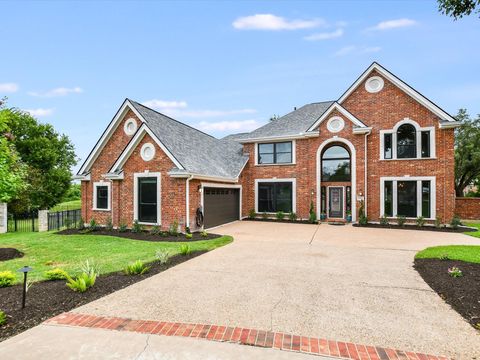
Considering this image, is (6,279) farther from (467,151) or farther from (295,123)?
(467,151)

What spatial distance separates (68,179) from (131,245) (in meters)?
26.1

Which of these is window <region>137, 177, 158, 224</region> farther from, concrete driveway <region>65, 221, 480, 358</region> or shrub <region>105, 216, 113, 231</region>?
concrete driveway <region>65, 221, 480, 358</region>

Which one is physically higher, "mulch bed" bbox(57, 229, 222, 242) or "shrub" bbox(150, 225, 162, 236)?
"shrub" bbox(150, 225, 162, 236)

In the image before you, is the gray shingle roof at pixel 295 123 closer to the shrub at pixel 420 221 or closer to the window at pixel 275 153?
the window at pixel 275 153

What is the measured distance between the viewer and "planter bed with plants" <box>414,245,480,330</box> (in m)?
4.60

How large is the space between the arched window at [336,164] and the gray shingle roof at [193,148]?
18.4 feet

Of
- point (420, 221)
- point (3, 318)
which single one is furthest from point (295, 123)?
point (3, 318)

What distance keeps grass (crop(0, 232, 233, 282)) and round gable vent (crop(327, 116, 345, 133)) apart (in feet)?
33.1

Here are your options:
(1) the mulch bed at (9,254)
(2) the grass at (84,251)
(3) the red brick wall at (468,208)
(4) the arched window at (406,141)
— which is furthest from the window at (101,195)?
(3) the red brick wall at (468,208)

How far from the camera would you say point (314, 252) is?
29.0 feet

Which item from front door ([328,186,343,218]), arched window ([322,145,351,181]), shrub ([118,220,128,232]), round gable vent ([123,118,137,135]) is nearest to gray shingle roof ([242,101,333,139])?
arched window ([322,145,351,181])

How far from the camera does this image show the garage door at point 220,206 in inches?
570

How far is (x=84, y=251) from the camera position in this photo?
9.70 m

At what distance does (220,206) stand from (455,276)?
38.3 feet
